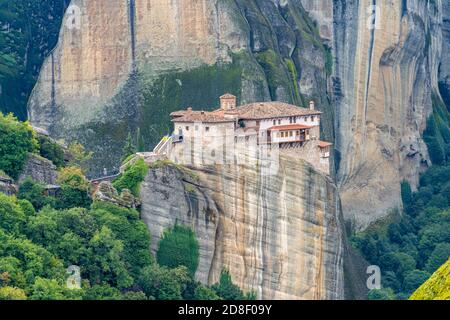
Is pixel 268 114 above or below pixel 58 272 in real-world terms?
above

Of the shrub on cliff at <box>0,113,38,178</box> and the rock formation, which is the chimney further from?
the rock formation

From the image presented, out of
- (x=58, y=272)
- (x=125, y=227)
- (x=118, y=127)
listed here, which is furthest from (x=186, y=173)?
(x=118, y=127)

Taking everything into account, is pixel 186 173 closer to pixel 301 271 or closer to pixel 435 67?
pixel 301 271

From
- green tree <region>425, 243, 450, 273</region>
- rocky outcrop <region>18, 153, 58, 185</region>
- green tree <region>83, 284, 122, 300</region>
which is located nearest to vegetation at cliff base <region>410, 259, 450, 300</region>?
green tree <region>83, 284, 122, 300</region>

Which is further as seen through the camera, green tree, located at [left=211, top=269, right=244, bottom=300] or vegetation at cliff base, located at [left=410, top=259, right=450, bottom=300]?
green tree, located at [left=211, top=269, right=244, bottom=300]

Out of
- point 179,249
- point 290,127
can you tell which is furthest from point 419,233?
point 179,249
